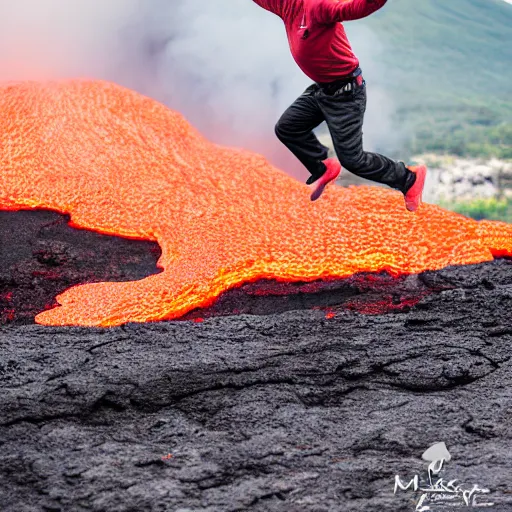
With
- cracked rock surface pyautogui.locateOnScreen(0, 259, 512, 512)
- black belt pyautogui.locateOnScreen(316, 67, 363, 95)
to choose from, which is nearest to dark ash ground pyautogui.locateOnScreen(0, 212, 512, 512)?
cracked rock surface pyautogui.locateOnScreen(0, 259, 512, 512)

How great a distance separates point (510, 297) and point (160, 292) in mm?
1891

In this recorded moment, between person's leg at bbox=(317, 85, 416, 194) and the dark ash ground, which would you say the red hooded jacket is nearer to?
person's leg at bbox=(317, 85, 416, 194)

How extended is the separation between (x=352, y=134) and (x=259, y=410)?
136 centimetres

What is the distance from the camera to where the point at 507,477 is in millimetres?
2461

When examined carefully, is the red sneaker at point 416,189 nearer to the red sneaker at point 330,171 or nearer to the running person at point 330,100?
the running person at point 330,100

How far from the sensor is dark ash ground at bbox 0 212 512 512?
7.90ft

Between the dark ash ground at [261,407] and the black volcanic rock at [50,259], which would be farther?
the black volcanic rock at [50,259]

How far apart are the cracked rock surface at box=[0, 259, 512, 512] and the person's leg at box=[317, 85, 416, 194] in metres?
0.76

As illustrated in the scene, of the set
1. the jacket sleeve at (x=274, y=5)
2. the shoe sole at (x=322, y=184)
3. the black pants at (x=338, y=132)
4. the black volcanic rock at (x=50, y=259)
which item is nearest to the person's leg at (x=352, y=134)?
the black pants at (x=338, y=132)

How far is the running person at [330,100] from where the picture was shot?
3.23m

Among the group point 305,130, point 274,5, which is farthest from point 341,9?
point 305,130

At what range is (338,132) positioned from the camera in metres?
3.56

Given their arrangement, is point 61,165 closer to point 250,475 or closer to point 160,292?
point 160,292

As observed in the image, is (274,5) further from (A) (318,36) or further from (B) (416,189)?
(B) (416,189)
